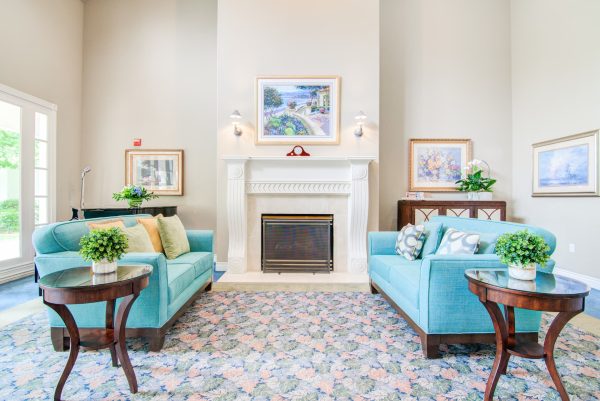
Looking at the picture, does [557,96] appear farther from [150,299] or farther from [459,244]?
[150,299]

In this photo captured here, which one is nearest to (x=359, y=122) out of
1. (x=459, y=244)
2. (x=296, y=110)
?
(x=296, y=110)

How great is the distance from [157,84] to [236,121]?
5.81ft

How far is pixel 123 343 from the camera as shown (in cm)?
165

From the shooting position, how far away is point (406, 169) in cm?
478

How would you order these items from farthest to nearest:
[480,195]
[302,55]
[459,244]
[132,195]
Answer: [480,195]
[302,55]
[132,195]
[459,244]

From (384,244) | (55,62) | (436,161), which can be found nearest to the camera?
(384,244)

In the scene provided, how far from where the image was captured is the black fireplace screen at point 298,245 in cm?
401

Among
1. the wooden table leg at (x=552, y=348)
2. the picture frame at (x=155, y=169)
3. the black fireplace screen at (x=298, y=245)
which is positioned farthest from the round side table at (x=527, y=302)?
the picture frame at (x=155, y=169)

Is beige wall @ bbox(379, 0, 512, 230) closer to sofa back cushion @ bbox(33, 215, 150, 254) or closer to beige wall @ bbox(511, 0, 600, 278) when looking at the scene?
beige wall @ bbox(511, 0, 600, 278)

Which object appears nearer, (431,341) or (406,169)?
(431,341)

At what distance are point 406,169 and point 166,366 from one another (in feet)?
13.9

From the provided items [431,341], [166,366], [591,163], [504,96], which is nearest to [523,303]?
[431,341]

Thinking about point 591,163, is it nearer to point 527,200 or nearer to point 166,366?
point 527,200

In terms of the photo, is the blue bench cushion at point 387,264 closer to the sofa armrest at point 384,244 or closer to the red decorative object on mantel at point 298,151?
the sofa armrest at point 384,244
